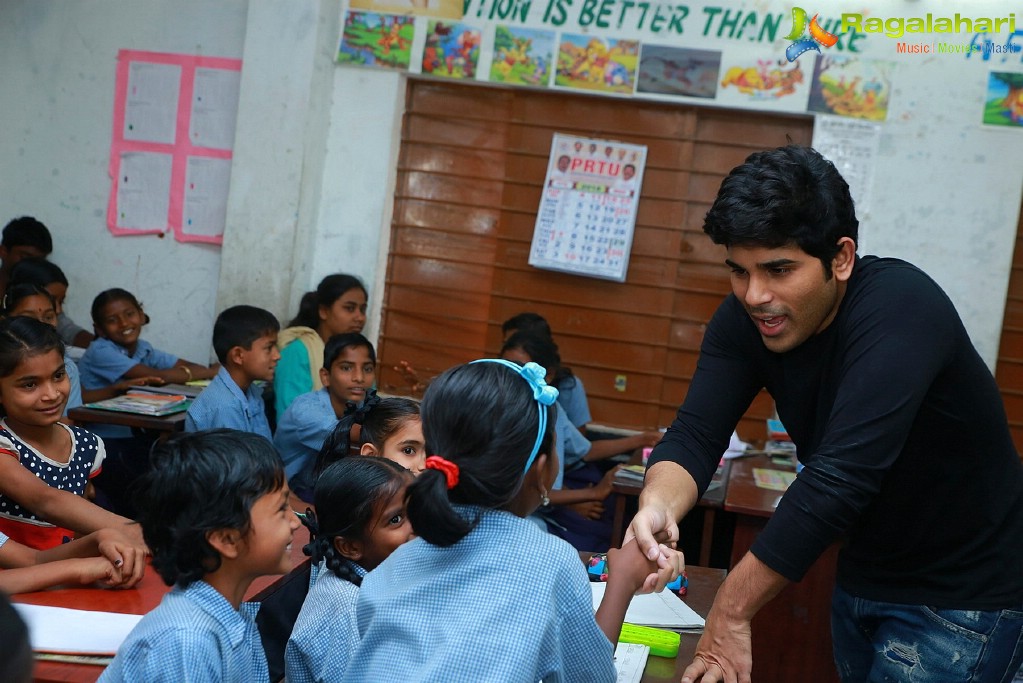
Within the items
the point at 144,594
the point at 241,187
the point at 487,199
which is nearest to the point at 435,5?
the point at 487,199

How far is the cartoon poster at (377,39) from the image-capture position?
560 centimetres

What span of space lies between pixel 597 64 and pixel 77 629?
14.1 feet

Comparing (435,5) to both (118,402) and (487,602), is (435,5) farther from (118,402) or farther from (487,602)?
(487,602)

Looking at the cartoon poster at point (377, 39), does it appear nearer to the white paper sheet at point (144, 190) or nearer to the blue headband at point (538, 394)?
the white paper sheet at point (144, 190)

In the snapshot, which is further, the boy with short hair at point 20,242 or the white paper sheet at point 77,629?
the boy with short hair at point 20,242

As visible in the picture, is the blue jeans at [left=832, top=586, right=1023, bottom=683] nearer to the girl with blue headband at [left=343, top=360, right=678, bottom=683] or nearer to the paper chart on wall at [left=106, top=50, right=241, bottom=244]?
the girl with blue headband at [left=343, top=360, right=678, bottom=683]

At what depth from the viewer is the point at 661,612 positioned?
7.63ft

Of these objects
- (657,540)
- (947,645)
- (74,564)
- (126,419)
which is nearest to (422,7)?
(126,419)

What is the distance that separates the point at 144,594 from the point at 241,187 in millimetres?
3719

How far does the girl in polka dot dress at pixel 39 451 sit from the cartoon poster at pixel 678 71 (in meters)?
3.49

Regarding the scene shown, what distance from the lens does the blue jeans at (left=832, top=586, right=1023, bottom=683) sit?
1.83 metres

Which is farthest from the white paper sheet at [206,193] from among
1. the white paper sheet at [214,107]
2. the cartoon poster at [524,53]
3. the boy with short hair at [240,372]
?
the cartoon poster at [524,53]

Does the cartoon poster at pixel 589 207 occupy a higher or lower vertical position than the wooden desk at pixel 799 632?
higher

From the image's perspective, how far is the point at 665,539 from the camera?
6.07ft
